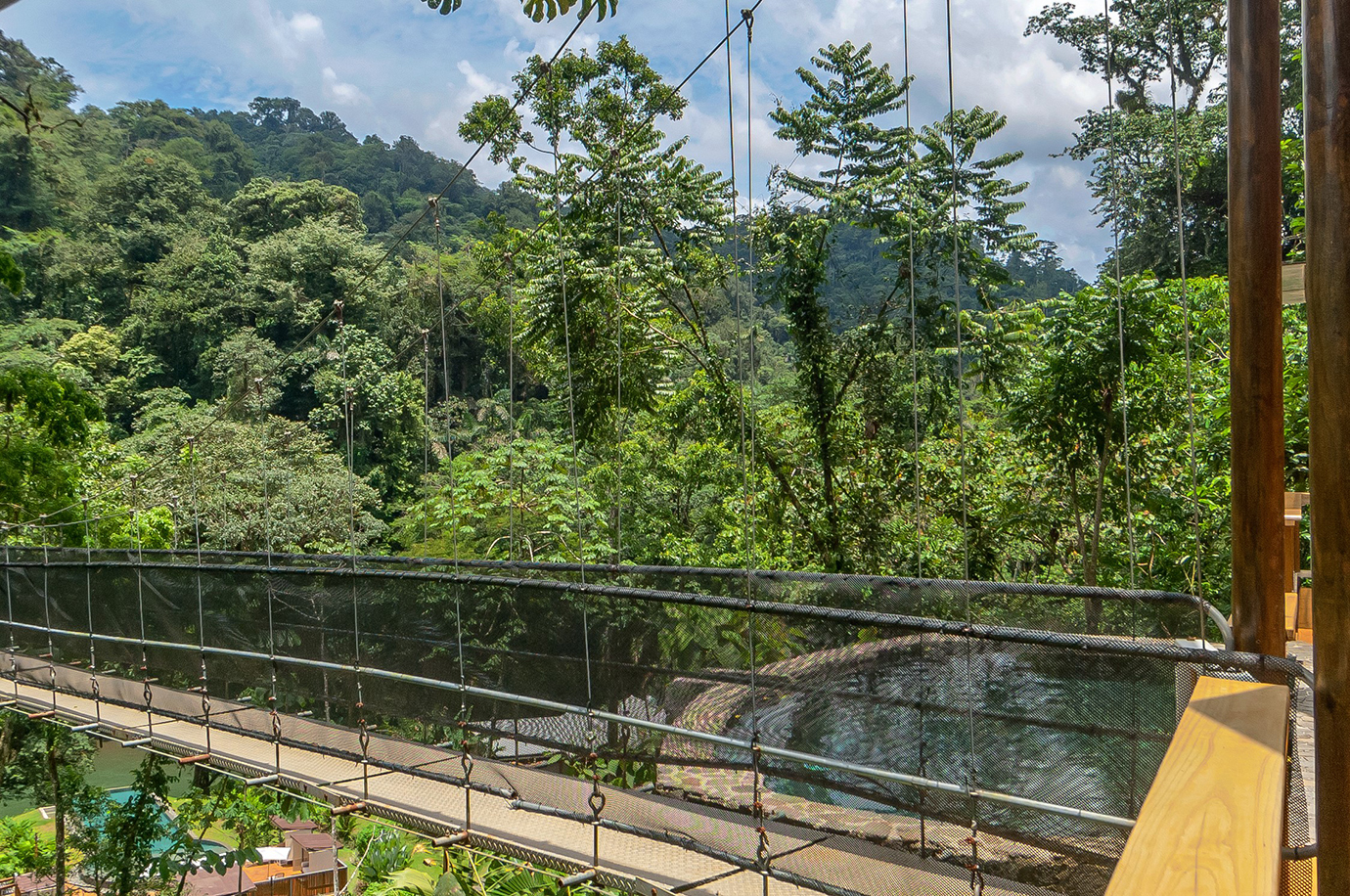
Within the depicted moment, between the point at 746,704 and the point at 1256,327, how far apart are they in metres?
1.38

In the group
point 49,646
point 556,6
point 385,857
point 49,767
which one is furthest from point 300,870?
point 556,6

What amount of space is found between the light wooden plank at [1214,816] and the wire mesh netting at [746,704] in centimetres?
56

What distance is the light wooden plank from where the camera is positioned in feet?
1.64

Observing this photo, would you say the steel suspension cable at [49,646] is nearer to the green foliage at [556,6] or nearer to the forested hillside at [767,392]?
the forested hillside at [767,392]

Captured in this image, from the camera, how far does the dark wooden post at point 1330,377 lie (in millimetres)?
665

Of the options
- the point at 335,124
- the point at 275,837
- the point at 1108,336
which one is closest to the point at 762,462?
the point at 1108,336

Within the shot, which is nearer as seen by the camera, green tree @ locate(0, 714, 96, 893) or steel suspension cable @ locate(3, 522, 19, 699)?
steel suspension cable @ locate(3, 522, 19, 699)

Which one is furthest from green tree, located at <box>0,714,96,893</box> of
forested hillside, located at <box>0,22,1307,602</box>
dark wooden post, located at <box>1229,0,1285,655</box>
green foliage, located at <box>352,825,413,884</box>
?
dark wooden post, located at <box>1229,0,1285,655</box>

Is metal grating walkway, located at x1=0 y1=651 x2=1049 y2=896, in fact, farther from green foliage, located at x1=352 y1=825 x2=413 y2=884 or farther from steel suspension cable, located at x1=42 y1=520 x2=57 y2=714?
green foliage, located at x1=352 y1=825 x2=413 y2=884

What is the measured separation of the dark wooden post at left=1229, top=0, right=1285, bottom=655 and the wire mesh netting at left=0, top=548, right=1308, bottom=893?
0.17m

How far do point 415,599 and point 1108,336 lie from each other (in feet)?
12.1

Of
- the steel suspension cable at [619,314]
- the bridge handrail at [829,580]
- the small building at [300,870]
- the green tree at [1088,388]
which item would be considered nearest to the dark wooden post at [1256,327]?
the bridge handrail at [829,580]

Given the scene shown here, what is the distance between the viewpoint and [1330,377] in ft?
2.20

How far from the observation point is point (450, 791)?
10.2 feet
